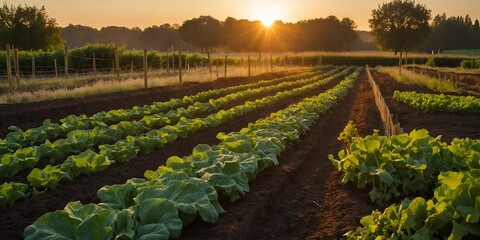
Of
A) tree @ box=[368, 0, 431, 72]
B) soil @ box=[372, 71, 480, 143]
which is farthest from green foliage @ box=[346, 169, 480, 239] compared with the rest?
tree @ box=[368, 0, 431, 72]

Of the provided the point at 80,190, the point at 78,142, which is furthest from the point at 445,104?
the point at 80,190

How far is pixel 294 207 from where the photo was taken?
644 cm

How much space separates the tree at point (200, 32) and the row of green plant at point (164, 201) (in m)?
109

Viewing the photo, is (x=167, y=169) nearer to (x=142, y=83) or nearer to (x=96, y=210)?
(x=96, y=210)

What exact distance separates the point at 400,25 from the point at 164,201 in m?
86.5

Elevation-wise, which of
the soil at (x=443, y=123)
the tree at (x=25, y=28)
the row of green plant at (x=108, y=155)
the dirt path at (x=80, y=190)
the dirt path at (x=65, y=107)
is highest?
the tree at (x=25, y=28)

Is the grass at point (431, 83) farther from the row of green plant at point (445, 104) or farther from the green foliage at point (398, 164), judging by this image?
the green foliage at point (398, 164)

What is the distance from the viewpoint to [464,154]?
6.25 metres

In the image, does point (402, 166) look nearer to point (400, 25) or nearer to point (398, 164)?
point (398, 164)

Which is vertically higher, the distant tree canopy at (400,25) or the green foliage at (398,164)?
the distant tree canopy at (400,25)

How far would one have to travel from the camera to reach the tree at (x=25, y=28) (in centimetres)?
5653

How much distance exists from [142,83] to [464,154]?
18.4 meters

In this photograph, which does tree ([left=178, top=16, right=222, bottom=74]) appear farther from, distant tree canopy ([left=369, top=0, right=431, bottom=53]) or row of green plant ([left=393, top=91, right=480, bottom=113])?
row of green plant ([left=393, top=91, right=480, bottom=113])

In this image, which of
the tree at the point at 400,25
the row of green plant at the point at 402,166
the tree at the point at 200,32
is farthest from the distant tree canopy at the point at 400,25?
the row of green plant at the point at 402,166
